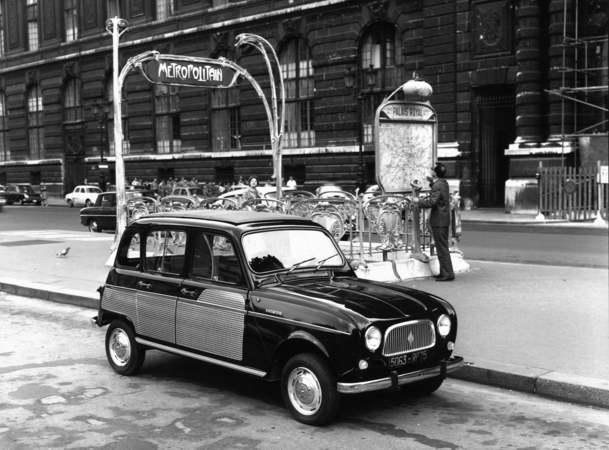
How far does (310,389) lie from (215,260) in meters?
1.58

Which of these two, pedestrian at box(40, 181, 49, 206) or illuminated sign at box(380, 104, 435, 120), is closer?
illuminated sign at box(380, 104, 435, 120)

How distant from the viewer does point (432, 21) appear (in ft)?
112

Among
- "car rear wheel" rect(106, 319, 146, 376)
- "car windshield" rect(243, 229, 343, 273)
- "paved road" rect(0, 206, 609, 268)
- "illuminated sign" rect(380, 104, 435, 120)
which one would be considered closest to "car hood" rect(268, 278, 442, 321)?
"car windshield" rect(243, 229, 343, 273)

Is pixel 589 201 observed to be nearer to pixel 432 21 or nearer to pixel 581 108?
pixel 581 108

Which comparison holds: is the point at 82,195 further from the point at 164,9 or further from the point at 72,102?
the point at 164,9

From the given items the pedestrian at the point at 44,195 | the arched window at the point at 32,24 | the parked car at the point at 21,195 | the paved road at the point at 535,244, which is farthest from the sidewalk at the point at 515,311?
the arched window at the point at 32,24

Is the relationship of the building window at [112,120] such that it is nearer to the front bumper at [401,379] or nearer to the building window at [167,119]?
the building window at [167,119]

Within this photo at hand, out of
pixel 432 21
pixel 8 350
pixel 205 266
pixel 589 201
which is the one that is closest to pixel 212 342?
pixel 205 266

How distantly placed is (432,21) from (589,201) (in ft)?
35.5

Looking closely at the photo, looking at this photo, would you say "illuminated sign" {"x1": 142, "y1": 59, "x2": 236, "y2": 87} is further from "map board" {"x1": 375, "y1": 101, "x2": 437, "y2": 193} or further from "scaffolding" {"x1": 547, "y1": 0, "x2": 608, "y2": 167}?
"scaffolding" {"x1": 547, "y1": 0, "x2": 608, "y2": 167}

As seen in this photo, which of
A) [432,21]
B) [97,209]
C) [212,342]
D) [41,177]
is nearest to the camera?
[212,342]

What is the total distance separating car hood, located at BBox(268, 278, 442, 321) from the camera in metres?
6.05

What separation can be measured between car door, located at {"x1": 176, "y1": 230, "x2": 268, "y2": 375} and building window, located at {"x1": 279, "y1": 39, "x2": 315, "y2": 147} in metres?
33.8

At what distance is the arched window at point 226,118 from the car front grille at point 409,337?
38.1 m
